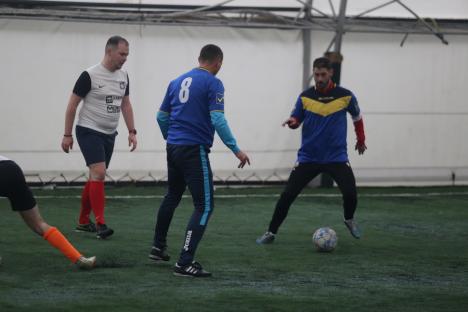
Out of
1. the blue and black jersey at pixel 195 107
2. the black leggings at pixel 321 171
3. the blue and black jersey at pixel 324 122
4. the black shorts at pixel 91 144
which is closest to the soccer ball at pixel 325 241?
the black leggings at pixel 321 171

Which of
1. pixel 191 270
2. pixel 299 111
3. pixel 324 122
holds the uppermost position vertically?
pixel 299 111

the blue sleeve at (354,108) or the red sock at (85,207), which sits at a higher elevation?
the blue sleeve at (354,108)

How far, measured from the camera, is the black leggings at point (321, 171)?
9672mm

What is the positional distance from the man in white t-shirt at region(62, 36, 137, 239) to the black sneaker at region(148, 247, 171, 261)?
1.37 metres

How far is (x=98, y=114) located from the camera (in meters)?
9.80

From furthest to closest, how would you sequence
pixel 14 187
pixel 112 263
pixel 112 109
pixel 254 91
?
pixel 254 91 → pixel 112 109 → pixel 112 263 → pixel 14 187

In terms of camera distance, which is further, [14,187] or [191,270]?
[191,270]

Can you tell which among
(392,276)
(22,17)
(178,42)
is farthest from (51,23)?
(392,276)

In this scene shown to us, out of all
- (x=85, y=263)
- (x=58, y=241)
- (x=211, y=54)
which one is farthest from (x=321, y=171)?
(x=58, y=241)

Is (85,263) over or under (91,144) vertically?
under

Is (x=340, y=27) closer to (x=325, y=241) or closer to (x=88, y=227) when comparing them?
(x=88, y=227)

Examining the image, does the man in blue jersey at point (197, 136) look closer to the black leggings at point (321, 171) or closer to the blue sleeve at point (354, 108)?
the black leggings at point (321, 171)

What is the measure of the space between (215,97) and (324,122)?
219cm

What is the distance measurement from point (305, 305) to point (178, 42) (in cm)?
866
